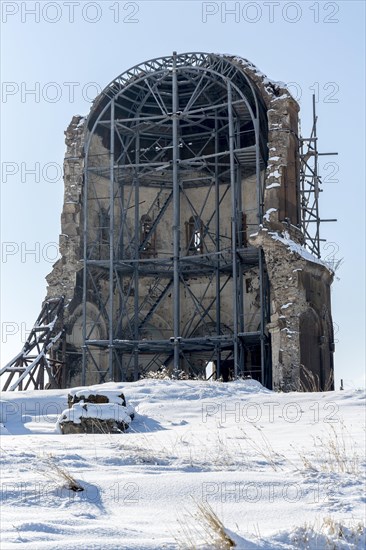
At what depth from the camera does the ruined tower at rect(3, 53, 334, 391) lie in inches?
768

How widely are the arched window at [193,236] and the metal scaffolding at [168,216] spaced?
0.14ft

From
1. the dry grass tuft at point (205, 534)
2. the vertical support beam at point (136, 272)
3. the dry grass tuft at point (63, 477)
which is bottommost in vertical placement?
the dry grass tuft at point (205, 534)

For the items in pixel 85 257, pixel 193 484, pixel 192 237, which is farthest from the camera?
pixel 192 237

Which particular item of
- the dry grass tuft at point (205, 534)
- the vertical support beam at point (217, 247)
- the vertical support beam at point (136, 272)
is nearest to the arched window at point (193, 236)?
the vertical support beam at point (217, 247)

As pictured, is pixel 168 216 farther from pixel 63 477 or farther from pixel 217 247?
pixel 63 477

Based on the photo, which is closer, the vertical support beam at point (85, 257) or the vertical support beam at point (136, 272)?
the vertical support beam at point (85, 257)

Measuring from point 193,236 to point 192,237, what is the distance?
0.49 ft

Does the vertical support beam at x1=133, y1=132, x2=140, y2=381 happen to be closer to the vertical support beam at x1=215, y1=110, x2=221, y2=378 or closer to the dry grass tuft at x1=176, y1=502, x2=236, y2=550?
the vertical support beam at x1=215, y1=110, x2=221, y2=378

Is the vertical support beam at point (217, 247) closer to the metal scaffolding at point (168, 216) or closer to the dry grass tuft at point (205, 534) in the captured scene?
the metal scaffolding at point (168, 216)

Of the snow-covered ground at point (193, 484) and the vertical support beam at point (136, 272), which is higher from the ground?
the vertical support beam at point (136, 272)

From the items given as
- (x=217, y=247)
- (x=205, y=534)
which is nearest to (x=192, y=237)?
(x=217, y=247)

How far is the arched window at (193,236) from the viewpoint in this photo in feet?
77.7

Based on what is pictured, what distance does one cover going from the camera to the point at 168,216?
25234mm

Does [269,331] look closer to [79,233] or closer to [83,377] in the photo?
[83,377]
